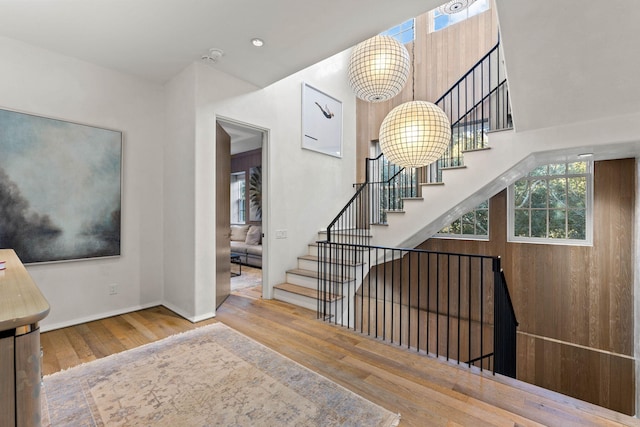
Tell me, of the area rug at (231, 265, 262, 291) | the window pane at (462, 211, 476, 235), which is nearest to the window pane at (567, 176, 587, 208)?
the window pane at (462, 211, 476, 235)

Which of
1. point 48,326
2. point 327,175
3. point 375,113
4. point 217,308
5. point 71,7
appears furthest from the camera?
point 375,113

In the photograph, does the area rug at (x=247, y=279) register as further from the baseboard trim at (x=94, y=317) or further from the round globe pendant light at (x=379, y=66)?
the round globe pendant light at (x=379, y=66)

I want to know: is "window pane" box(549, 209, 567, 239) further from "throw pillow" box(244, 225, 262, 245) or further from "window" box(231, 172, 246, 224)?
"window" box(231, 172, 246, 224)

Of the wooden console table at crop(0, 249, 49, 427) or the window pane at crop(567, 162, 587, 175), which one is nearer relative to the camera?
the wooden console table at crop(0, 249, 49, 427)

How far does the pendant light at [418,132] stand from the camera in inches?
104

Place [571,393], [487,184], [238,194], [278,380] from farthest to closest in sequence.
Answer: [238,194], [571,393], [487,184], [278,380]

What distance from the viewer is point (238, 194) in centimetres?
841

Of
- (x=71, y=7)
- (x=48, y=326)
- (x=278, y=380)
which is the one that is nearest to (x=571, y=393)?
(x=278, y=380)

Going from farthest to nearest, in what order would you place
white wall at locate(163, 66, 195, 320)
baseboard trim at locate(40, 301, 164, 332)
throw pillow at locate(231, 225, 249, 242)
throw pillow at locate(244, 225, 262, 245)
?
1. throw pillow at locate(231, 225, 249, 242)
2. throw pillow at locate(244, 225, 262, 245)
3. white wall at locate(163, 66, 195, 320)
4. baseboard trim at locate(40, 301, 164, 332)

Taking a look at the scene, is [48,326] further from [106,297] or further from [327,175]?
[327,175]

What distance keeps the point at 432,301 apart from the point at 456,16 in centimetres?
498

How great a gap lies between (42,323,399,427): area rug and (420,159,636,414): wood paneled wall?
12.4 feet

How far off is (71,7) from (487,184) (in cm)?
432

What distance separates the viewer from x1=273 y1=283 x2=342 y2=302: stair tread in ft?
12.2
